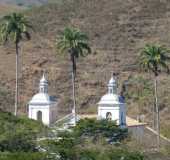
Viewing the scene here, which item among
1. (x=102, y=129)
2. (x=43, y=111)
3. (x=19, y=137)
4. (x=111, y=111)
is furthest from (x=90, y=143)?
(x=43, y=111)

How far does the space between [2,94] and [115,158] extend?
64.6 meters

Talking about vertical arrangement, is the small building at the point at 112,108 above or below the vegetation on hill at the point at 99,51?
below

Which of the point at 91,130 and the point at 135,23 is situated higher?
the point at 135,23

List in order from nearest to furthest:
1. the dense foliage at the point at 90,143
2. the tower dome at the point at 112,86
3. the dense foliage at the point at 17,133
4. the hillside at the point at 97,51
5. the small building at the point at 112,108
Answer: the dense foliage at the point at 90,143
the dense foliage at the point at 17,133
the small building at the point at 112,108
the tower dome at the point at 112,86
the hillside at the point at 97,51

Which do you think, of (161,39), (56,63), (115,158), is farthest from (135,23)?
(115,158)

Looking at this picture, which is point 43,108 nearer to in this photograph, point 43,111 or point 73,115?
point 43,111

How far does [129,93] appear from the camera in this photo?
455ft

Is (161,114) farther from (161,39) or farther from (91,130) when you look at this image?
(91,130)

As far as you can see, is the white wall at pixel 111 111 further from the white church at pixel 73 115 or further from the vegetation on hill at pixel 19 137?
the vegetation on hill at pixel 19 137

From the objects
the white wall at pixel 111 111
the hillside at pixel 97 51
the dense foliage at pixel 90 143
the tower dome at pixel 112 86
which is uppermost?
the hillside at pixel 97 51

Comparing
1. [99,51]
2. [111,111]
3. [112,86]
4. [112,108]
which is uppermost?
[99,51]

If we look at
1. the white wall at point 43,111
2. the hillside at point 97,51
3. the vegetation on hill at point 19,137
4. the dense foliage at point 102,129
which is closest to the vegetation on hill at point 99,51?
the hillside at point 97,51

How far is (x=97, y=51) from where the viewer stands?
501 feet

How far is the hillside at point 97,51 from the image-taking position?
452ft
